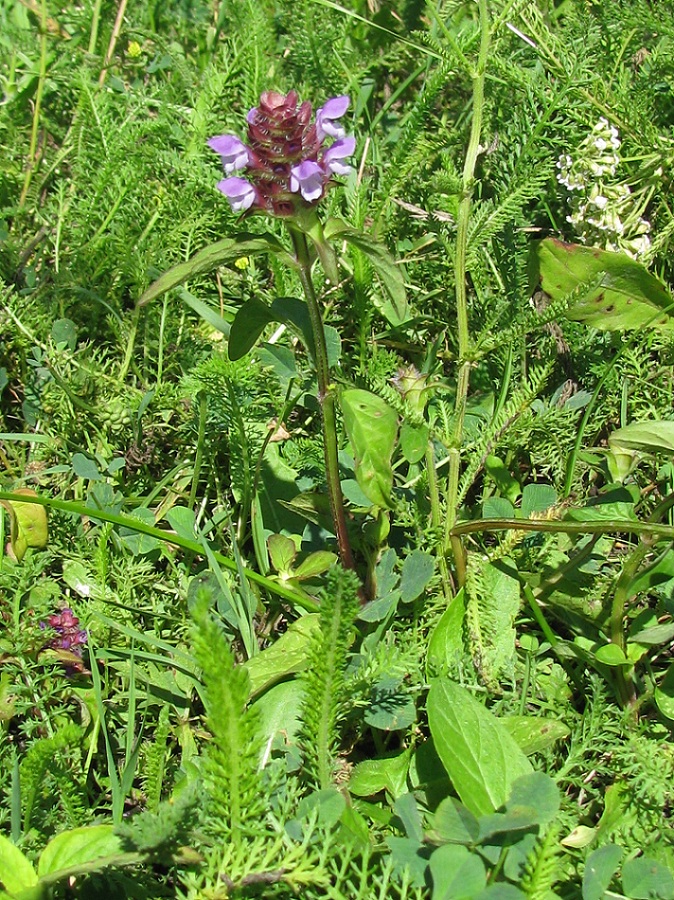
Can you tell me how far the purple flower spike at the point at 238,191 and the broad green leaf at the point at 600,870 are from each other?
1.27m

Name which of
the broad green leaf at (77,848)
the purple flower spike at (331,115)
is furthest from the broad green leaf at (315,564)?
the purple flower spike at (331,115)

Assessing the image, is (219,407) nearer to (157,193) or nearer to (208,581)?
(208,581)

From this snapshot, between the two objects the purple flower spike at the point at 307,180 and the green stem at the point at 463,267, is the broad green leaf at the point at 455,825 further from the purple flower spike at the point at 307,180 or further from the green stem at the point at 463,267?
the purple flower spike at the point at 307,180

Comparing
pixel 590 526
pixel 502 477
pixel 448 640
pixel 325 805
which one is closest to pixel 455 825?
pixel 325 805

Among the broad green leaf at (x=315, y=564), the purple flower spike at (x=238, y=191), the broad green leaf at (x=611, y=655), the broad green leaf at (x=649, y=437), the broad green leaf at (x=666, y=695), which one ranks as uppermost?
the purple flower spike at (x=238, y=191)

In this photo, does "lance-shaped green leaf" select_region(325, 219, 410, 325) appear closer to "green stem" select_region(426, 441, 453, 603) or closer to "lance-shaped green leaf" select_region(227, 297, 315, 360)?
"lance-shaped green leaf" select_region(227, 297, 315, 360)

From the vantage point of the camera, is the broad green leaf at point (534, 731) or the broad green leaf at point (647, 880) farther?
the broad green leaf at point (534, 731)

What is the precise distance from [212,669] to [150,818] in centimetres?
26

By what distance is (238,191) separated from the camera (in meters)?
1.48

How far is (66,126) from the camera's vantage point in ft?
9.96

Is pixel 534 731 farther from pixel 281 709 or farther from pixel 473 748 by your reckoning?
pixel 281 709

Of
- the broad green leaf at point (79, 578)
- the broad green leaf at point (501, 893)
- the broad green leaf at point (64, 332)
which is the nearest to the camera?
the broad green leaf at point (501, 893)

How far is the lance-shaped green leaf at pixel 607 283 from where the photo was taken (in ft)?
7.44

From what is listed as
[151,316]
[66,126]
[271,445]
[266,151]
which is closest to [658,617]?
[271,445]
